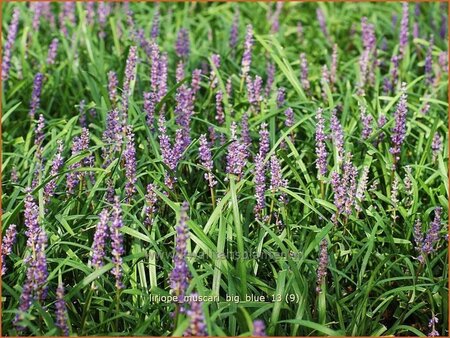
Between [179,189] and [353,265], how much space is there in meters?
1.18

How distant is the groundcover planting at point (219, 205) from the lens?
388cm

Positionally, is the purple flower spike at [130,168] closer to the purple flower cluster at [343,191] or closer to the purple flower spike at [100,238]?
the purple flower spike at [100,238]

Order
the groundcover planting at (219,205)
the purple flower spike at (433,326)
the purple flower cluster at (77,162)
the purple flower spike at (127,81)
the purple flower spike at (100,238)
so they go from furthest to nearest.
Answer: the purple flower spike at (127,81)
the purple flower cluster at (77,162)
the purple flower spike at (433,326)
the groundcover planting at (219,205)
the purple flower spike at (100,238)

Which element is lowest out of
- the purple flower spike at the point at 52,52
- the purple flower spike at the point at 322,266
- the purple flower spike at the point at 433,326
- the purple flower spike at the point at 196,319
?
the purple flower spike at the point at 433,326

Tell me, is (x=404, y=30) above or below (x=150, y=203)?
above

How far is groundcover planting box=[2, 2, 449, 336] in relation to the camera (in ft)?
12.7

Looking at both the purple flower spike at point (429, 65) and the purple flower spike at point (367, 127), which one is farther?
the purple flower spike at point (429, 65)

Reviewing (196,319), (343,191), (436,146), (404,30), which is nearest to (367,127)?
(436,146)

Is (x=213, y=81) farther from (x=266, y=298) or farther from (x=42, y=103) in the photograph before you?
(x=266, y=298)

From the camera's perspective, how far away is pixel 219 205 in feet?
13.7

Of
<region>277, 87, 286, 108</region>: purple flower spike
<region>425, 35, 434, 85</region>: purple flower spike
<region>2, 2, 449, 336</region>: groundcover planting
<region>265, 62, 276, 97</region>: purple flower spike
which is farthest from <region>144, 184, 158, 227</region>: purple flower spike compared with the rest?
<region>425, 35, 434, 85</region>: purple flower spike

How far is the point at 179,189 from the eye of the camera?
477 cm

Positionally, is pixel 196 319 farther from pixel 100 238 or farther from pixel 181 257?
pixel 100 238

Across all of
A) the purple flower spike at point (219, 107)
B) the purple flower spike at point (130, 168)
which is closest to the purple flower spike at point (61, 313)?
the purple flower spike at point (130, 168)
